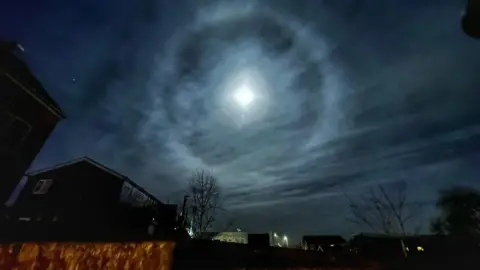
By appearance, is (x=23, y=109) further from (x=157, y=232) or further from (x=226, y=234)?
(x=226, y=234)

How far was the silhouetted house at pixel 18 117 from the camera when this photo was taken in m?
15.8

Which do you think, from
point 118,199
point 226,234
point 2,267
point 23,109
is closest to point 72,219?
point 118,199

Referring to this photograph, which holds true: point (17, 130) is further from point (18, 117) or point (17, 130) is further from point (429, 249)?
point (429, 249)

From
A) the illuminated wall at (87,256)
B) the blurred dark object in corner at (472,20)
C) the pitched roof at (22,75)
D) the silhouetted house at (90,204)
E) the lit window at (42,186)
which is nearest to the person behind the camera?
the illuminated wall at (87,256)

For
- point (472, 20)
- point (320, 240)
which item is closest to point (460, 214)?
point (320, 240)

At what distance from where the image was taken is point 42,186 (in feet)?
77.7

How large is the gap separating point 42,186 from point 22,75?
40.2 ft

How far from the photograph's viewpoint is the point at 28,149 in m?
17.4

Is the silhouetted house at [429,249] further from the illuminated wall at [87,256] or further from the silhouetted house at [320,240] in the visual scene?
the silhouetted house at [320,240]

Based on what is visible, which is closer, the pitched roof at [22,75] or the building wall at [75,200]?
the pitched roof at [22,75]

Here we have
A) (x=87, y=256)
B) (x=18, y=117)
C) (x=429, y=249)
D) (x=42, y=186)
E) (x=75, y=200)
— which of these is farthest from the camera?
(x=42, y=186)

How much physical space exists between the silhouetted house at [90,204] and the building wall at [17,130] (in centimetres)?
454

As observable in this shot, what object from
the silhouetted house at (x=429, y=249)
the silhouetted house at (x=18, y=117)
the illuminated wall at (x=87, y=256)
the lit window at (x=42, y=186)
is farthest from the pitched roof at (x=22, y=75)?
the silhouetted house at (x=429, y=249)

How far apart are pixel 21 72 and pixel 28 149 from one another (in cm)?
541
